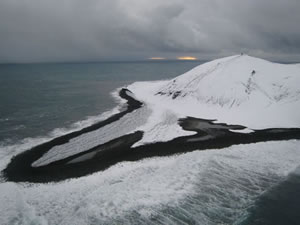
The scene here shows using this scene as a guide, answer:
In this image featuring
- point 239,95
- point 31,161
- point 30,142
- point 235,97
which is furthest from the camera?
point 239,95

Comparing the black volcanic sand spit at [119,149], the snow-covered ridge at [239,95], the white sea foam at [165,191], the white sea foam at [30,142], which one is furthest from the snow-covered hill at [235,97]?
the white sea foam at [30,142]

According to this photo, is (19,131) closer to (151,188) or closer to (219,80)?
(151,188)

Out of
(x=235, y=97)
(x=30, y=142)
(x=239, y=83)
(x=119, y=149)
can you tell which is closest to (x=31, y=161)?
(x=30, y=142)

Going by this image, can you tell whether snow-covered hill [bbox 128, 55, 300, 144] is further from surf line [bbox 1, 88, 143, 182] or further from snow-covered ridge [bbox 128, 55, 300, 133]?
surf line [bbox 1, 88, 143, 182]

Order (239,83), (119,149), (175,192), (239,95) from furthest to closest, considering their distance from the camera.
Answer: (239,83)
(239,95)
(119,149)
(175,192)

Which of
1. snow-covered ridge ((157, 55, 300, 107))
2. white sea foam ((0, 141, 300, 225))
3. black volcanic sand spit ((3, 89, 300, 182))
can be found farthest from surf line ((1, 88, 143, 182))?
snow-covered ridge ((157, 55, 300, 107))

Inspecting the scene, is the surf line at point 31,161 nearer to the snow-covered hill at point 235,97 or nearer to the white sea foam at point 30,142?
the white sea foam at point 30,142

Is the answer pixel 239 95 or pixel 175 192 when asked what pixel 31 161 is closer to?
pixel 175 192
